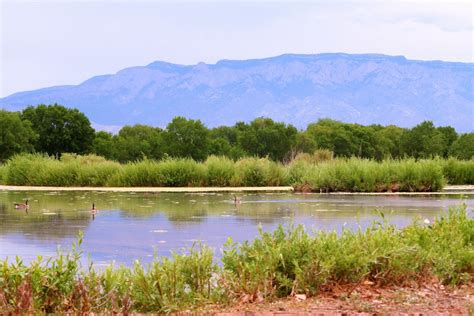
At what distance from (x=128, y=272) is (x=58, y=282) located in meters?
0.81

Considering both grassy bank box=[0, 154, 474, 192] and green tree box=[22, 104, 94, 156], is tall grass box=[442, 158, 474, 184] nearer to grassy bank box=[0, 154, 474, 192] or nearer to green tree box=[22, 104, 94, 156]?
grassy bank box=[0, 154, 474, 192]

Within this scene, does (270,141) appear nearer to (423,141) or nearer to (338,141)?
(338,141)

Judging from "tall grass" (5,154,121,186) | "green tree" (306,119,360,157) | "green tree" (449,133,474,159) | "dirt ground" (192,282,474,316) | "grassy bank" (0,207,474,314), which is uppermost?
"green tree" (306,119,360,157)

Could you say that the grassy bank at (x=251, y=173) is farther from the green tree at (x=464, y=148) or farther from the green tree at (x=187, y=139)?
the green tree at (x=464, y=148)

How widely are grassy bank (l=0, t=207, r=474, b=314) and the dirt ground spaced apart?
0.16 metres

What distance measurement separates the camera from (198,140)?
76000mm

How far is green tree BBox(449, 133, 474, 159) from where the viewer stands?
81375mm

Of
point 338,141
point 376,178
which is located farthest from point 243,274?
point 338,141

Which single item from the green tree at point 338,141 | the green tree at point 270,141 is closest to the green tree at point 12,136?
the green tree at point 270,141

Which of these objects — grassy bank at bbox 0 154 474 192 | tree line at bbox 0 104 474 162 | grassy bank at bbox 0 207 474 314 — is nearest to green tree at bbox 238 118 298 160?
tree line at bbox 0 104 474 162

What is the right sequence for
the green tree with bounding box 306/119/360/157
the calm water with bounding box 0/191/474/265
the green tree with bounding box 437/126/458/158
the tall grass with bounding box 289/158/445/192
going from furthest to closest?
the green tree with bounding box 306/119/360/157 < the green tree with bounding box 437/126/458/158 < the tall grass with bounding box 289/158/445/192 < the calm water with bounding box 0/191/474/265

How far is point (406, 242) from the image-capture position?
32.8 ft

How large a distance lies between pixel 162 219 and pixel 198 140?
181 ft

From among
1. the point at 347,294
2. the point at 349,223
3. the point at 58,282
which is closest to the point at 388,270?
the point at 347,294
